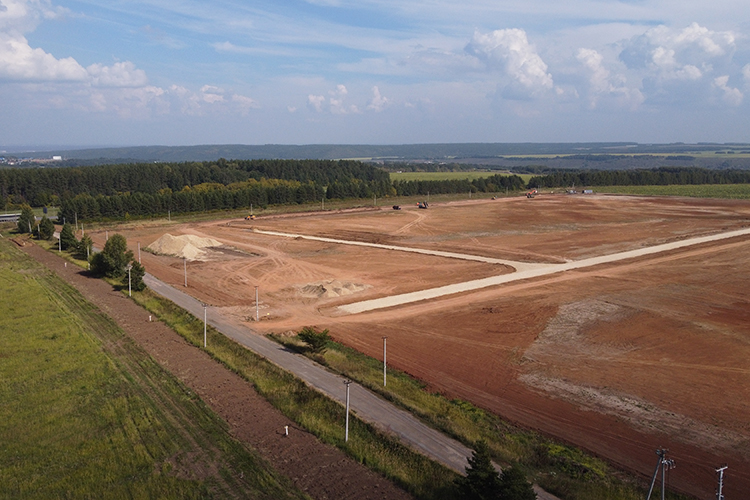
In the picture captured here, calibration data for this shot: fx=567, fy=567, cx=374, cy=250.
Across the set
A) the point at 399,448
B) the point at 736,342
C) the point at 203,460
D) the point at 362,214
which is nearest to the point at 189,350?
the point at 203,460

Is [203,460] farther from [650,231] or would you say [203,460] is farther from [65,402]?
[650,231]

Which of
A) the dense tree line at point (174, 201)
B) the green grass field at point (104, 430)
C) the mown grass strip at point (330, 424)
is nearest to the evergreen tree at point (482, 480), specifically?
the mown grass strip at point (330, 424)

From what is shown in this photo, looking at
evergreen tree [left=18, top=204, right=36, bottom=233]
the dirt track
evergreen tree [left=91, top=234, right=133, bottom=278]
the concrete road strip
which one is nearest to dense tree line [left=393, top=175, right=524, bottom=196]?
the concrete road strip

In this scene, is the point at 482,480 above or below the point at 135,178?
below

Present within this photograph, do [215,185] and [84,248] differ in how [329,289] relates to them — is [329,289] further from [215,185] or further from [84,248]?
[215,185]

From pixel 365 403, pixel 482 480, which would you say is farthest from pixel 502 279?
pixel 482 480

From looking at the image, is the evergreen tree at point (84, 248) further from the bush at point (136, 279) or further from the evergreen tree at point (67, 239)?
the bush at point (136, 279)

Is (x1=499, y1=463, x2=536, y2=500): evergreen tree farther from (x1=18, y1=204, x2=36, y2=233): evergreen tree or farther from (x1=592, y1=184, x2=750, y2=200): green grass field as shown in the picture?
(x1=592, y1=184, x2=750, y2=200): green grass field
